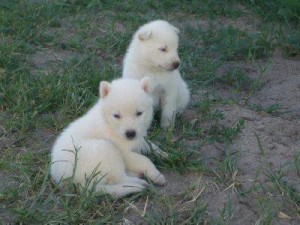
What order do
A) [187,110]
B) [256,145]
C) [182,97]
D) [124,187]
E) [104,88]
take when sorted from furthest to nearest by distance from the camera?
1. [187,110]
2. [182,97]
3. [256,145]
4. [104,88]
5. [124,187]

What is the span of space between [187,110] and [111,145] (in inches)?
68.9

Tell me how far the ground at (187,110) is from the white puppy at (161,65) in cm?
23

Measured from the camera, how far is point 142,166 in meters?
5.27

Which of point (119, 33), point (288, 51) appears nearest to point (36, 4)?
point (119, 33)

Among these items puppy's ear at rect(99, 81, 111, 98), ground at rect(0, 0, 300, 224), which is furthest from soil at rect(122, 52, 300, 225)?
puppy's ear at rect(99, 81, 111, 98)

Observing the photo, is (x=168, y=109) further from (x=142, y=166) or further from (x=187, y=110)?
(x=142, y=166)

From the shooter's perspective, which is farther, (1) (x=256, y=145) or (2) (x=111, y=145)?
(1) (x=256, y=145)

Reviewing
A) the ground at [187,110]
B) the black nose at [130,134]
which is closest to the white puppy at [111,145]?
the black nose at [130,134]

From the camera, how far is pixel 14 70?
711 centimetres

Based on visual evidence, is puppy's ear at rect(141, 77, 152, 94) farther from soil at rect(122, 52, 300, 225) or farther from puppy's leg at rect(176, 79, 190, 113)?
puppy's leg at rect(176, 79, 190, 113)

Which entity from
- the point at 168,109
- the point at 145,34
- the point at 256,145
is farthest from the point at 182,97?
the point at 256,145

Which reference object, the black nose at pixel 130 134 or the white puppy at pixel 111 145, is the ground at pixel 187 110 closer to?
the white puppy at pixel 111 145

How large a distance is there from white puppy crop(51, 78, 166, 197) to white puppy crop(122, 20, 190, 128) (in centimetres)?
87

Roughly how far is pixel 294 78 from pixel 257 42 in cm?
97
